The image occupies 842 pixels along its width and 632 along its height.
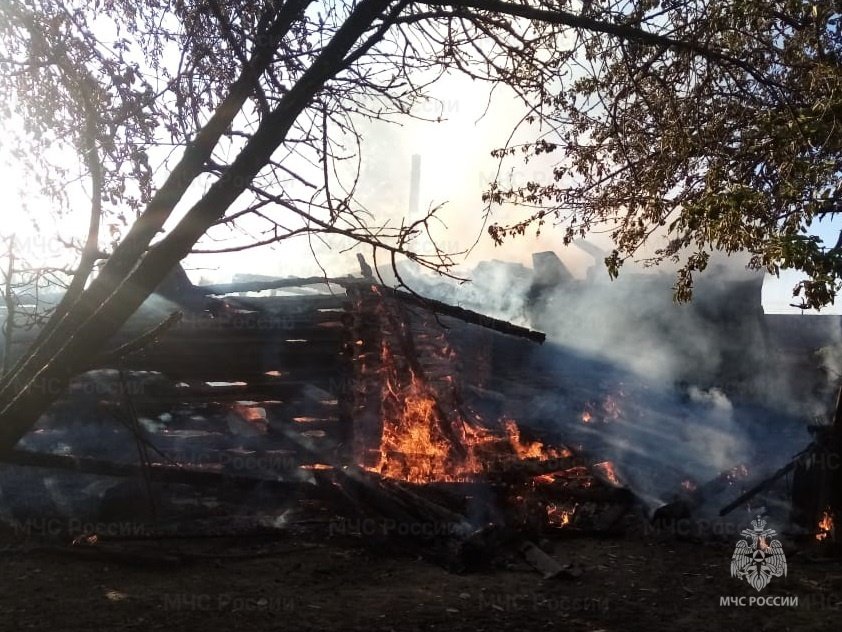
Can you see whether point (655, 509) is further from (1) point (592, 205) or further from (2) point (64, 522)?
(2) point (64, 522)

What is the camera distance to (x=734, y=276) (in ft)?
64.6

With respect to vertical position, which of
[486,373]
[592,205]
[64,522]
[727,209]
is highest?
[592,205]

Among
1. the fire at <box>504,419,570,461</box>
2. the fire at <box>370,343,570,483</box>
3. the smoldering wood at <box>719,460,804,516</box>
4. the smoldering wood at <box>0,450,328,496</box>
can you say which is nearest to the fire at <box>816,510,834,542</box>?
the smoldering wood at <box>719,460,804,516</box>

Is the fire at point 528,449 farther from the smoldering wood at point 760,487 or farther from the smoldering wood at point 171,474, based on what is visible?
the smoldering wood at point 171,474

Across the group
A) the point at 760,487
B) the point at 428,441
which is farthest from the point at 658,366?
the point at 428,441

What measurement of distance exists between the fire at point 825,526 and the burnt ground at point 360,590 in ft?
0.96

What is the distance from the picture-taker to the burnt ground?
584 centimetres

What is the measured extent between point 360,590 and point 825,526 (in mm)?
6338

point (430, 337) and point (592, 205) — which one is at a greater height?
point (592, 205)

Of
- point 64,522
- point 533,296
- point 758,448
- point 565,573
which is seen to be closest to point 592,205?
point 565,573

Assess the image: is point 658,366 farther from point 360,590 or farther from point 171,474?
point 171,474

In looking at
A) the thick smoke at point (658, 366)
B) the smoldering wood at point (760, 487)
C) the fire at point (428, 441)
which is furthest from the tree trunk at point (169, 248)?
the thick smoke at point (658, 366)

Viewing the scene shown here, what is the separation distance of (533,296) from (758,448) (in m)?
9.07

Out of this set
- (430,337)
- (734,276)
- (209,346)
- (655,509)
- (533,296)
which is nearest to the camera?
(655,509)
